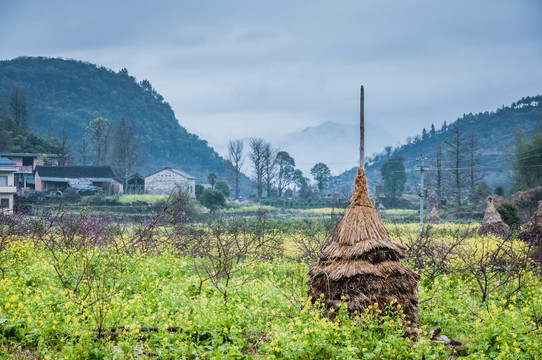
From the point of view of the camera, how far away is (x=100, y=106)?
96000 millimetres

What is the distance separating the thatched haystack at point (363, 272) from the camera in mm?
6309

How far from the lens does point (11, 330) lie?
20.6ft

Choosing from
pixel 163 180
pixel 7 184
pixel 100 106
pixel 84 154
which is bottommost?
pixel 7 184

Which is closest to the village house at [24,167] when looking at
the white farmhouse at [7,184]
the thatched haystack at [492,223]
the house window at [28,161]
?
the house window at [28,161]

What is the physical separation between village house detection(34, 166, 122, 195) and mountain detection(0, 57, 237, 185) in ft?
109

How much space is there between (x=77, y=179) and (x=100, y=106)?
59.2 meters

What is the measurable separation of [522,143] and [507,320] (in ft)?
129

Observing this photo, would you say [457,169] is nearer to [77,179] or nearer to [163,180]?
[163,180]

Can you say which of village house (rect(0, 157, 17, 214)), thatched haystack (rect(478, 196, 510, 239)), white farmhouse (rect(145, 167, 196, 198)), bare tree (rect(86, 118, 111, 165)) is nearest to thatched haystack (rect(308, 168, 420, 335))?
thatched haystack (rect(478, 196, 510, 239))

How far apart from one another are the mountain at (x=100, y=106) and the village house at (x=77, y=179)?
33177mm

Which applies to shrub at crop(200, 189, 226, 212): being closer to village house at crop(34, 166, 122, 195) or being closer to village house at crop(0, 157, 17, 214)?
village house at crop(34, 166, 122, 195)

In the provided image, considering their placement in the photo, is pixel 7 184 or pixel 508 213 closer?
pixel 508 213

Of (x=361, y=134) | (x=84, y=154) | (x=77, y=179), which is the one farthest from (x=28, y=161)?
(x=361, y=134)

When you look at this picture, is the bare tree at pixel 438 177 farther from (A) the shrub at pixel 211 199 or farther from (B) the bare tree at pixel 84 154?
(B) the bare tree at pixel 84 154
